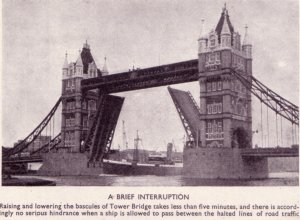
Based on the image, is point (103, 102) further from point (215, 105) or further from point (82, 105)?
point (215, 105)

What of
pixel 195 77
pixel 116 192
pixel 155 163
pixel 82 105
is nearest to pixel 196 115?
pixel 195 77

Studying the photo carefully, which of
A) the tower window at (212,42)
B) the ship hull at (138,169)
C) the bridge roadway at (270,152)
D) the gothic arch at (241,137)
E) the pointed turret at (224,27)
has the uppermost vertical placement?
the pointed turret at (224,27)

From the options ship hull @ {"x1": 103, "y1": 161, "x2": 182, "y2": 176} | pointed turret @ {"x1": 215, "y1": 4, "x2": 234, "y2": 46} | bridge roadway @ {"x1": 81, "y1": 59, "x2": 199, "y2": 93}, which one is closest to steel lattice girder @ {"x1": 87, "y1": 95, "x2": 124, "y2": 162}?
bridge roadway @ {"x1": 81, "y1": 59, "x2": 199, "y2": 93}

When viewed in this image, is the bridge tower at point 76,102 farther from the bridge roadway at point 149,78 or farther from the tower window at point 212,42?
the tower window at point 212,42

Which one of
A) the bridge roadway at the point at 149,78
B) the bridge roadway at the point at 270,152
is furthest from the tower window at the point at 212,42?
the bridge roadway at the point at 270,152

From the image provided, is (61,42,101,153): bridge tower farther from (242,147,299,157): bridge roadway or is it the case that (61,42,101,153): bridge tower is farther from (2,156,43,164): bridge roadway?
(242,147,299,157): bridge roadway

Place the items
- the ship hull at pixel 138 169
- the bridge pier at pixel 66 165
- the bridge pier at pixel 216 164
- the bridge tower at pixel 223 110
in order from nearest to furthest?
the bridge pier at pixel 216 164, the bridge tower at pixel 223 110, the bridge pier at pixel 66 165, the ship hull at pixel 138 169
